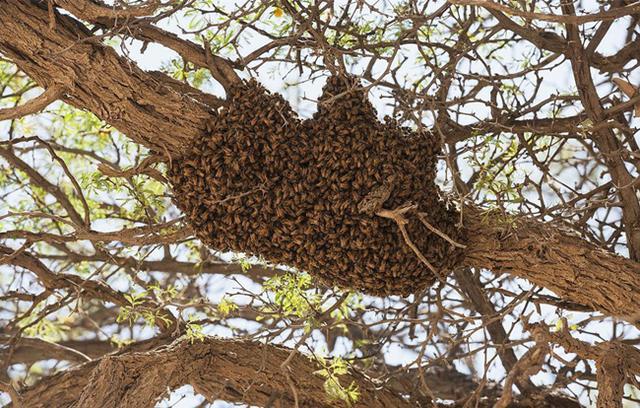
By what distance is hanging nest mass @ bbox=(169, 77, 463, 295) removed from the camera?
322 cm

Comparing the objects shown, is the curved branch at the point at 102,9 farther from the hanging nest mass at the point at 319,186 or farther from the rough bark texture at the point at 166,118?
the hanging nest mass at the point at 319,186

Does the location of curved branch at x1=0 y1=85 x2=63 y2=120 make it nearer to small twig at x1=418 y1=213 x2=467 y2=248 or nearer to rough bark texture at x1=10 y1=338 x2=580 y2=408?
rough bark texture at x1=10 y1=338 x2=580 y2=408

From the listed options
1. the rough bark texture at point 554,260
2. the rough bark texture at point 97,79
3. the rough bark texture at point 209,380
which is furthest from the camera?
the rough bark texture at point 209,380

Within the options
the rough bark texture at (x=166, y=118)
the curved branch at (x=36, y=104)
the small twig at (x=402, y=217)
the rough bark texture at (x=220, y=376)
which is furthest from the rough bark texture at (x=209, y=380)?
→ the curved branch at (x=36, y=104)

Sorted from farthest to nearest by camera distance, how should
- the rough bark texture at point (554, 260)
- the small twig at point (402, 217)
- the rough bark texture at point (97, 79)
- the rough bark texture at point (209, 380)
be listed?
the rough bark texture at point (209, 380) < the rough bark texture at point (554, 260) < the rough bark texture at point (97, 79) < the small twig at point (402, 217)

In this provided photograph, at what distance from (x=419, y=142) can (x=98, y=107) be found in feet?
3.99

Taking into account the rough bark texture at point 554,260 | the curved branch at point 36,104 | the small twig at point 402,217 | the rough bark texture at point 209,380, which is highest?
the curved branch at point 36,104

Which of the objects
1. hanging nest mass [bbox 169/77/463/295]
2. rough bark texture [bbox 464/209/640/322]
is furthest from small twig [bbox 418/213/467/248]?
rough bark texture [bbox 464/209/640/322]

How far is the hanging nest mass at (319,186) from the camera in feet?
10.6

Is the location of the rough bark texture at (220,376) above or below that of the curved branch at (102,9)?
below

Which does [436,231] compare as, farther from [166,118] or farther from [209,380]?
[209,380]

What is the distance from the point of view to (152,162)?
344cm

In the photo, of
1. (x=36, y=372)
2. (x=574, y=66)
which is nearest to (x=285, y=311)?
(x=574, y=66)

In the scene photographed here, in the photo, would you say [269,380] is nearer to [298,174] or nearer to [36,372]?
[298,174]
